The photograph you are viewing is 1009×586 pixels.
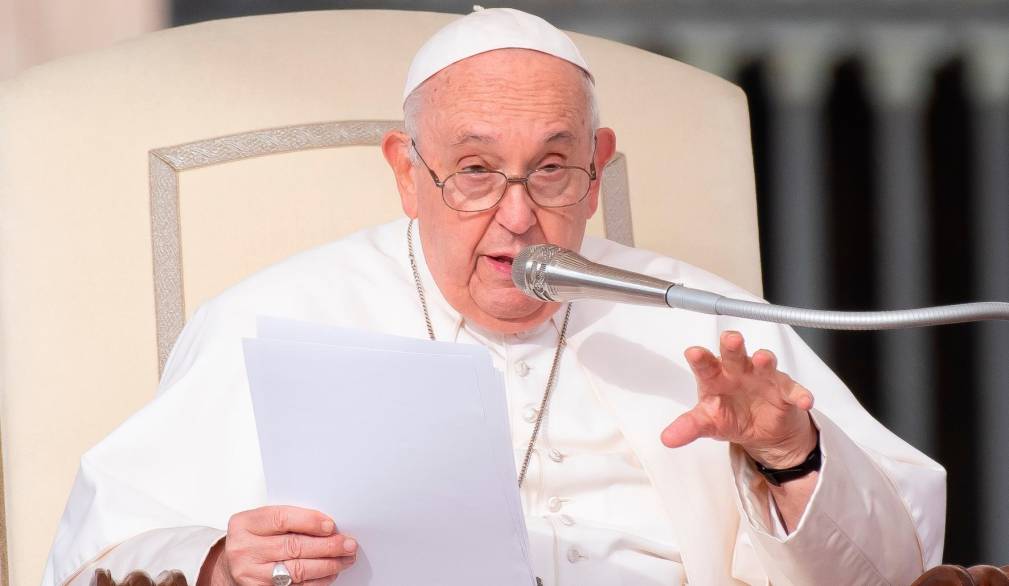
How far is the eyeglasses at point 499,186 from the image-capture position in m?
2.20

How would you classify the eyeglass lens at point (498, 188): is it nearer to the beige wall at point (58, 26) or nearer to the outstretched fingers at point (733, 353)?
the outstretched fingers at point (733, 353)

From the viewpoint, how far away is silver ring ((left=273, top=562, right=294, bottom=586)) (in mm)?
1646

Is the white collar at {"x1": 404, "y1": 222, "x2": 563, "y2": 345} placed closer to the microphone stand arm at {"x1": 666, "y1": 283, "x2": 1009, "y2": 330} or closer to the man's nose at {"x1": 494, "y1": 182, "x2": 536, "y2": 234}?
the man's nose at {"x1": 494, "y1": 182, "x2": 536, "y2": 234}

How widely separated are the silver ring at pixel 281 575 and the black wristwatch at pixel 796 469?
27.9 inches

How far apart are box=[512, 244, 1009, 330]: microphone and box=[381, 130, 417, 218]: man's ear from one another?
65 centimetres

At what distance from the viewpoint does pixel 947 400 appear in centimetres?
406

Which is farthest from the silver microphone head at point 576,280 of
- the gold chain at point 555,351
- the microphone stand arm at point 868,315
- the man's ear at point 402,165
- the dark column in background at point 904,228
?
the dark column in background at point 904,228

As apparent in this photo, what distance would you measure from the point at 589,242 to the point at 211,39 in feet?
2.89

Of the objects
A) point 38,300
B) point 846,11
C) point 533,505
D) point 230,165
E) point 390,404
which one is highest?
point 846,11

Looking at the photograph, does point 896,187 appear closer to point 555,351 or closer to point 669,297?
point 555,351

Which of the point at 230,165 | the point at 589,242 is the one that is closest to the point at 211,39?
the point at 230,165

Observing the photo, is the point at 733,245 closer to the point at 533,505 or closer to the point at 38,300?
the point at 533,505

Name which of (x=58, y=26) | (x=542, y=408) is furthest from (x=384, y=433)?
(x=58, y=26)

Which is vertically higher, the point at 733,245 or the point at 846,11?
the point at 846,11
